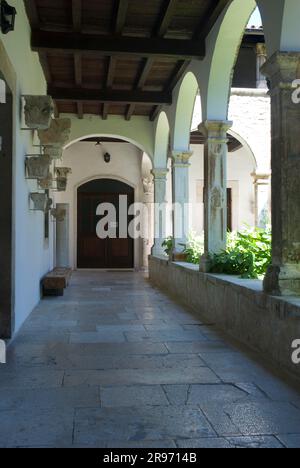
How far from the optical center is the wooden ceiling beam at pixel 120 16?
5.36 m

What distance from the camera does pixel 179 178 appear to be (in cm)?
860

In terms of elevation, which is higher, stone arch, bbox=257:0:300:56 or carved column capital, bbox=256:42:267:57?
carved column capital, bbox=256:42:267:57

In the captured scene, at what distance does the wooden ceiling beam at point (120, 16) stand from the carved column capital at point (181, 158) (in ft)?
8.83

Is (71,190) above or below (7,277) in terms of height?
above

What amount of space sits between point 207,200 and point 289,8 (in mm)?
2958

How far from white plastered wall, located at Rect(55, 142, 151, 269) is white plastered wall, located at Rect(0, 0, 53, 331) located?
687 centimetres

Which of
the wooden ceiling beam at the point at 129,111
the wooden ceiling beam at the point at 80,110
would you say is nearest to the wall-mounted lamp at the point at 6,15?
the wooden ceiling beam at the point at 80,110

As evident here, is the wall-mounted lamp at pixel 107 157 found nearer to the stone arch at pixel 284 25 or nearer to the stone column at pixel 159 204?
the stone column at pixel 159 204

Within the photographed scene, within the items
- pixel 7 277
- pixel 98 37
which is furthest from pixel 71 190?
pixel 7 277

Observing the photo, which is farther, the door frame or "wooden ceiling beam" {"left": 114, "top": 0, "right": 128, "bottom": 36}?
the door frame

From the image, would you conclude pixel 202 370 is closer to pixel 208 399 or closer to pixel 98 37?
pixel 208 399

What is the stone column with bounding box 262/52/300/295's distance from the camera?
3.78 meters
